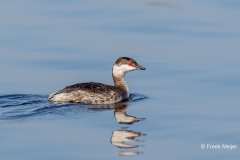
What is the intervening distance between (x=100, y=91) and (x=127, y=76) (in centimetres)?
176

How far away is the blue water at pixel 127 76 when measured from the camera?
400 inches

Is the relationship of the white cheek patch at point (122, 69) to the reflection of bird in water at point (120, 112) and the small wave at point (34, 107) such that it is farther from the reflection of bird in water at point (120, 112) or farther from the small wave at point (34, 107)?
the reflection of bird in water at point (120, 112)

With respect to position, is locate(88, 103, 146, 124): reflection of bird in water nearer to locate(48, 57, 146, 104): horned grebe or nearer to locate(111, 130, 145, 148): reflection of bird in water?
locate(48, 57, 146, 104): horned grebe

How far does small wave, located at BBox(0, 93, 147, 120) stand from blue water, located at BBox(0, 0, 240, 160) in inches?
0.6

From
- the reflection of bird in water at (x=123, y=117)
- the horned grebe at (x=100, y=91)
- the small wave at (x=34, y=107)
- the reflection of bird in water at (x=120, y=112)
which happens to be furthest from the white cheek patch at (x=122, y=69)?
the reflection of bird in water at (x=123, y=117)

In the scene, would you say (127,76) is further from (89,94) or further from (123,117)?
(123,117)

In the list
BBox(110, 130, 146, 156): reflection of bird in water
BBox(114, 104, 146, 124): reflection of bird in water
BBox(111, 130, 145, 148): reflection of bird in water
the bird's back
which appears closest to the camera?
BBox(110, 130, 146, 156): reflection of bird in water

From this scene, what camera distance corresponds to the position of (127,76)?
14.7 meters

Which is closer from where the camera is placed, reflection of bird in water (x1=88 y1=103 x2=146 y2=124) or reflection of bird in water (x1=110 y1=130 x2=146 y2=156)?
reflection of bird in water (x1=110 y1=130 x2=146 y2=156)

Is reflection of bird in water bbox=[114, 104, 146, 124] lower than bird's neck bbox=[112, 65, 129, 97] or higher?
lower

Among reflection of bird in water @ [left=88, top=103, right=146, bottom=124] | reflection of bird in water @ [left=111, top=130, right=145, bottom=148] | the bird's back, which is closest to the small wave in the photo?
reflection of bird in water @ [left=88, top=103, right=146, bottom=124]

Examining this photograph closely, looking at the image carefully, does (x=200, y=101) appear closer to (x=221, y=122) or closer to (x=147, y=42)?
(x=221, y=122)

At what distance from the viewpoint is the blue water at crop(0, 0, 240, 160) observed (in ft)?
33.3

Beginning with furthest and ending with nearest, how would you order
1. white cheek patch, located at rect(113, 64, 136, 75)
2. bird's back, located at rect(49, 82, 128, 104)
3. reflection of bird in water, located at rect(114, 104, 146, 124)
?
white cheek patch, located at rect(113, 64, 136, 75)
bird's back, located at rect(49, 82, 128, 104)
reflection of bird in water, located at rect(114, 104, 146, 124)
